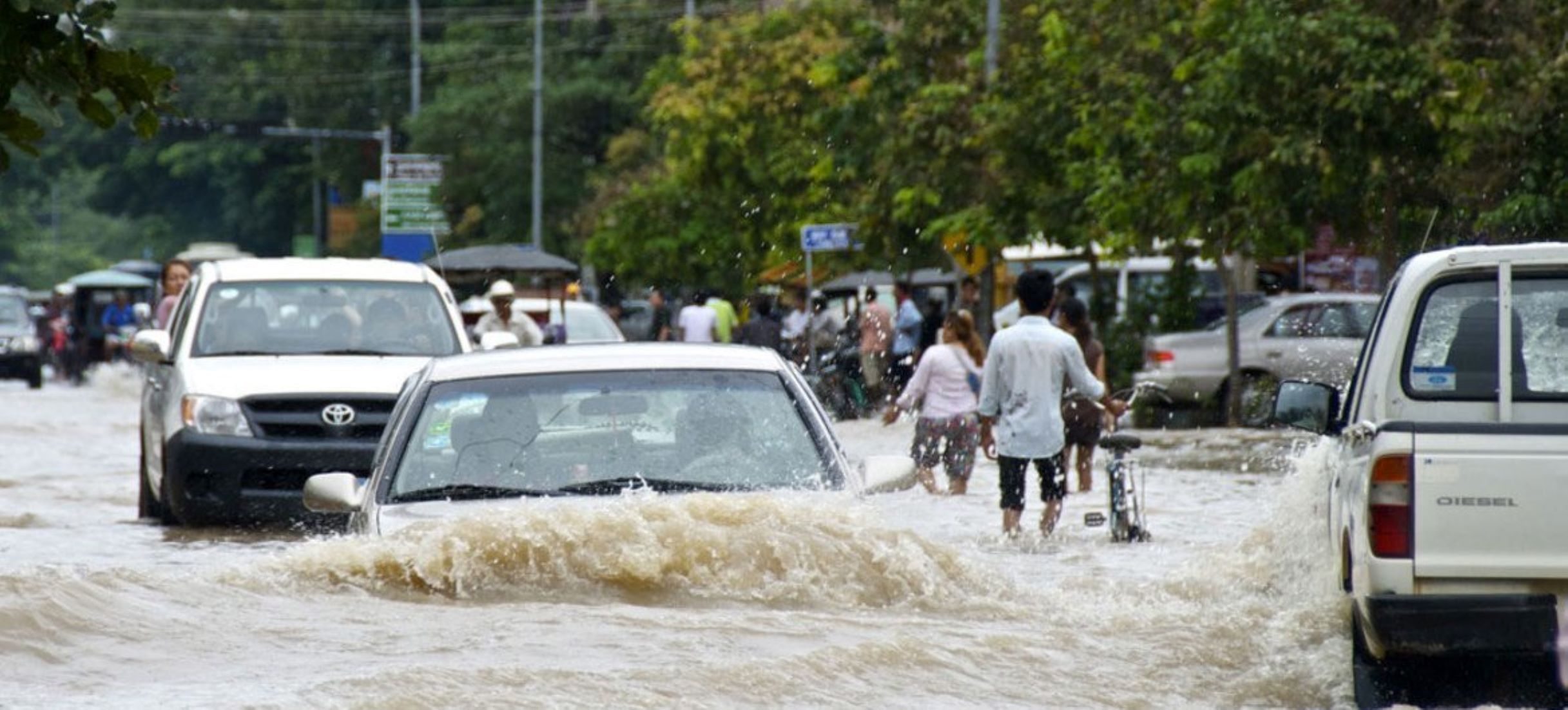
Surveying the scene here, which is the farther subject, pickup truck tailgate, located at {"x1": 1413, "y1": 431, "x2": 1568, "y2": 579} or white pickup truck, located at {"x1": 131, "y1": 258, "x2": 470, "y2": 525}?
white pickup truck, located at {"x1": 131, "y1": 258, "x2": 470, "y2": 525}

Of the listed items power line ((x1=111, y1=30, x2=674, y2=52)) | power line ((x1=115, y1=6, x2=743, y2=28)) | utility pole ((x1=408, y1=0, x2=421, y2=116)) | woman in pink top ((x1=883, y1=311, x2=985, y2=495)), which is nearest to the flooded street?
woman in pink top ((x1=883, y1=311, x2=985, y2=495))

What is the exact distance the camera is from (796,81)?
43.4m

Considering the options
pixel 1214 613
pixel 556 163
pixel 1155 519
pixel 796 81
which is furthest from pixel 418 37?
pixel 1214 613

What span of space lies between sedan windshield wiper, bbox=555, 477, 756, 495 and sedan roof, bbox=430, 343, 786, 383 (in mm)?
540

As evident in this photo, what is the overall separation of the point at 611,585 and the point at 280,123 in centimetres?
7189

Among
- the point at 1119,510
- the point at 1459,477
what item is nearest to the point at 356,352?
the point at 1119,510

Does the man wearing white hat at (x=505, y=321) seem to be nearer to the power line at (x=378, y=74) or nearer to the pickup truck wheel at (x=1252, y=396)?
the pickup truck wheel at (x=1252, y=396)

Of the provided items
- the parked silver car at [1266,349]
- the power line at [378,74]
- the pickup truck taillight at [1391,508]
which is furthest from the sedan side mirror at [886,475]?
the power line at [378,74]

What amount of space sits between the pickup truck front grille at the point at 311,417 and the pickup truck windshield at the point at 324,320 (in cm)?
77

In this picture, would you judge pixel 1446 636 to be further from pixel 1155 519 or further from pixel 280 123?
pixel 280 123

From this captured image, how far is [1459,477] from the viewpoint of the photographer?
7.09 meters

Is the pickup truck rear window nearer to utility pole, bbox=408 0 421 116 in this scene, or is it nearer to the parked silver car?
the parked silver car

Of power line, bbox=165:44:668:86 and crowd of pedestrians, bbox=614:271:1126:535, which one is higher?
power line, bbox=165:44:668:86

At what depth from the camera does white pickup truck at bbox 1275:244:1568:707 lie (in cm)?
707
